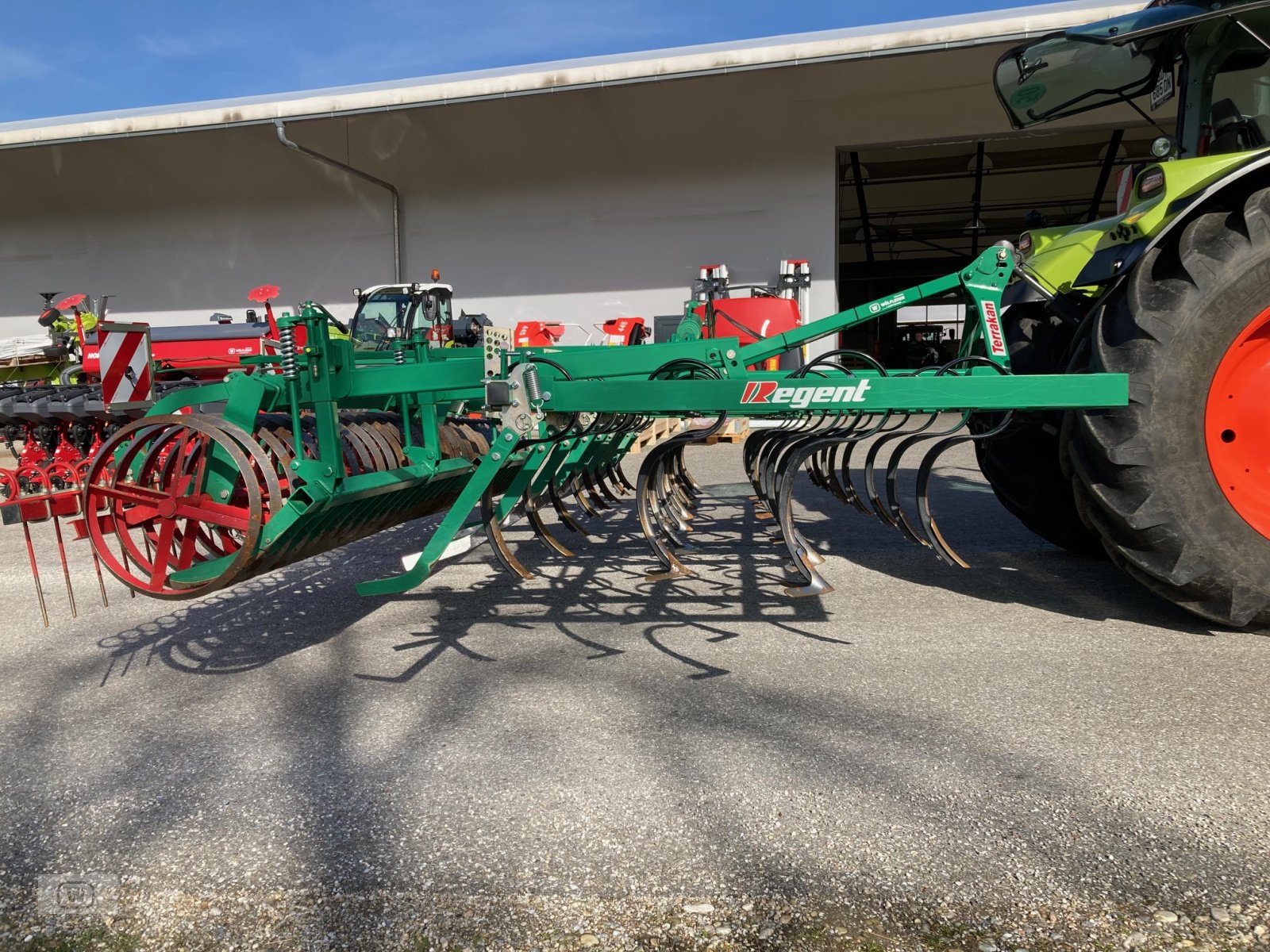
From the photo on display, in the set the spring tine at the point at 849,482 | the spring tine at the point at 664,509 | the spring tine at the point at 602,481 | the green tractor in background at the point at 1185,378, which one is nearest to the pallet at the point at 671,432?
the spring tine at the point at 602,481

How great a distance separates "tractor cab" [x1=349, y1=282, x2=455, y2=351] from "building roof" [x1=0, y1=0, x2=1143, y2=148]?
2.80 m

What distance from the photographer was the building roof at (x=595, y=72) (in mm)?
9773

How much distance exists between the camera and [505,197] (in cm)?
1338

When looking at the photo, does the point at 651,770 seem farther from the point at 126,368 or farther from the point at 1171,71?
the point at 1171,71

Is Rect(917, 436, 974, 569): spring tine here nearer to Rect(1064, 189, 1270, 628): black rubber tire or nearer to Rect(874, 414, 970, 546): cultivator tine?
Rect(874, 414, 970, 546): cultivator tine

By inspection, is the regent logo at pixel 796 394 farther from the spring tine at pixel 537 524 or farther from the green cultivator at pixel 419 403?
the spring tine at pixel 537 524

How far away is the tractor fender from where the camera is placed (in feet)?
9.41

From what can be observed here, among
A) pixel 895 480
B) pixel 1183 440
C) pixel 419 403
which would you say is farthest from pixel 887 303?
pixel 419 403

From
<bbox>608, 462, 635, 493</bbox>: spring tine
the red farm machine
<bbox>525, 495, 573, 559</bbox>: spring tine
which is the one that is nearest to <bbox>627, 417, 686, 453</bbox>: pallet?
<bbox>608, 462, 635, 493</bbox>: spring tine

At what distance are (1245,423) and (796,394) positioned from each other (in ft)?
5.10

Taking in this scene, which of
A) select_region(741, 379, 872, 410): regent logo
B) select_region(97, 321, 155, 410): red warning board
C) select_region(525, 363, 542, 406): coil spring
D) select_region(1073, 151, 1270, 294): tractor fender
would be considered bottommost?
select_region(741, 379, 872, 410): regent logo

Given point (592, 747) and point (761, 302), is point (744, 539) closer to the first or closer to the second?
point (592, 747)

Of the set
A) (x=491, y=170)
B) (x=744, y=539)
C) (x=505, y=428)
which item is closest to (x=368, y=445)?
(x=505, y=428)

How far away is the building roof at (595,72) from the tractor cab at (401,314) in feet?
9.18
